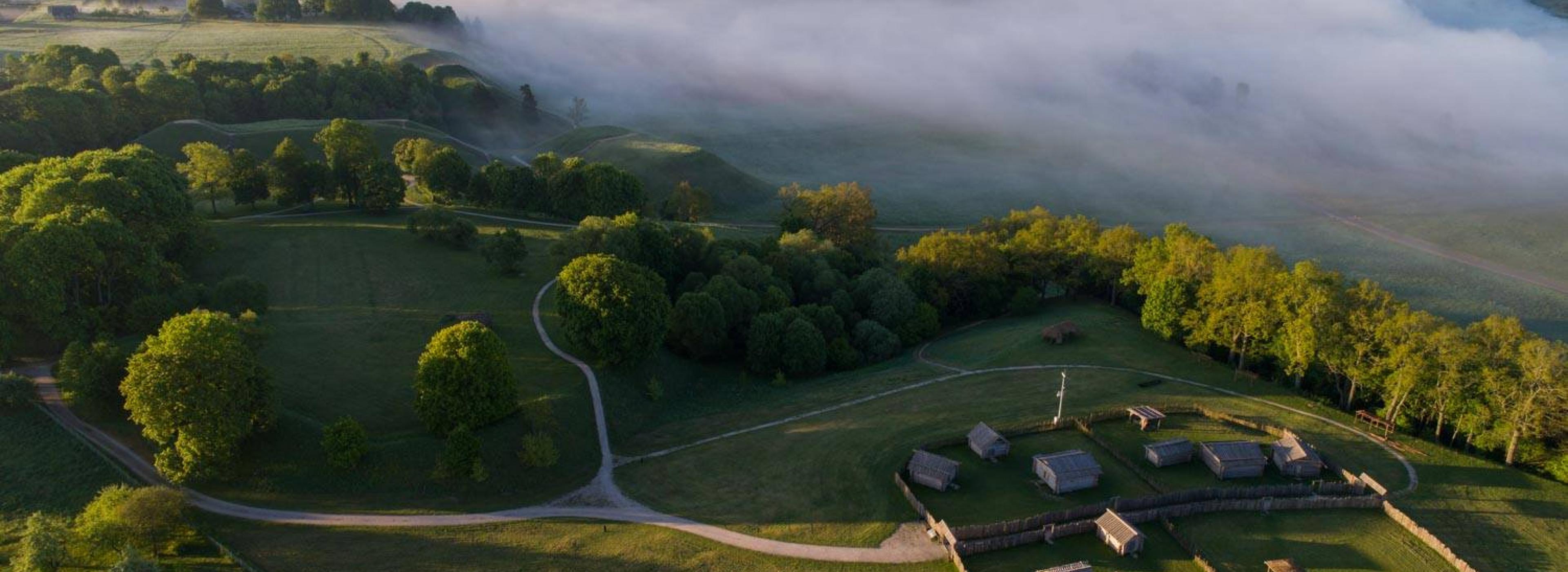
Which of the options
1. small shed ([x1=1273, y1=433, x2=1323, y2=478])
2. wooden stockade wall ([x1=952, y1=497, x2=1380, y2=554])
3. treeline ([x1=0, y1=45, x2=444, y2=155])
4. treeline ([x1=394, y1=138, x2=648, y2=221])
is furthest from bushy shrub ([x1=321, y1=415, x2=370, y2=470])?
treeline ([x1=0, y1=45, x2=444, y2=155])

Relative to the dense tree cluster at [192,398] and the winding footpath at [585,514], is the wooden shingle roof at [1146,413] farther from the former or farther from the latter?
the dense tree cluster at [192,398]

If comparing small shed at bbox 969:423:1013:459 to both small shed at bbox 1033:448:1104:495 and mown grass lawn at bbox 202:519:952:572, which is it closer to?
small shed at bbox 1033:448:1104:495

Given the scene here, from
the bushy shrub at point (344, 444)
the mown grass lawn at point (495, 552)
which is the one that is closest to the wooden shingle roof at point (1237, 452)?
the mown grass lawn at point (495, 552)

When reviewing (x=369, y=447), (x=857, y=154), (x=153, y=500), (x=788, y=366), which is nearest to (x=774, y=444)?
(x=788, y=366)

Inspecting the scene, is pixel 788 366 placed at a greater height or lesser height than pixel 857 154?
lesser

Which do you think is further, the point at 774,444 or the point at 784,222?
the point at 784,222

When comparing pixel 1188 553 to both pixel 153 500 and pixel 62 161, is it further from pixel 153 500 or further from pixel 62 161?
pixel 62 161

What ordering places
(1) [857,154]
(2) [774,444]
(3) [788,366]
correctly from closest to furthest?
(2) [774,444], (3) [788,366], (1) [857,154]

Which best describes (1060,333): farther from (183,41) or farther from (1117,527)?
(183,41)
